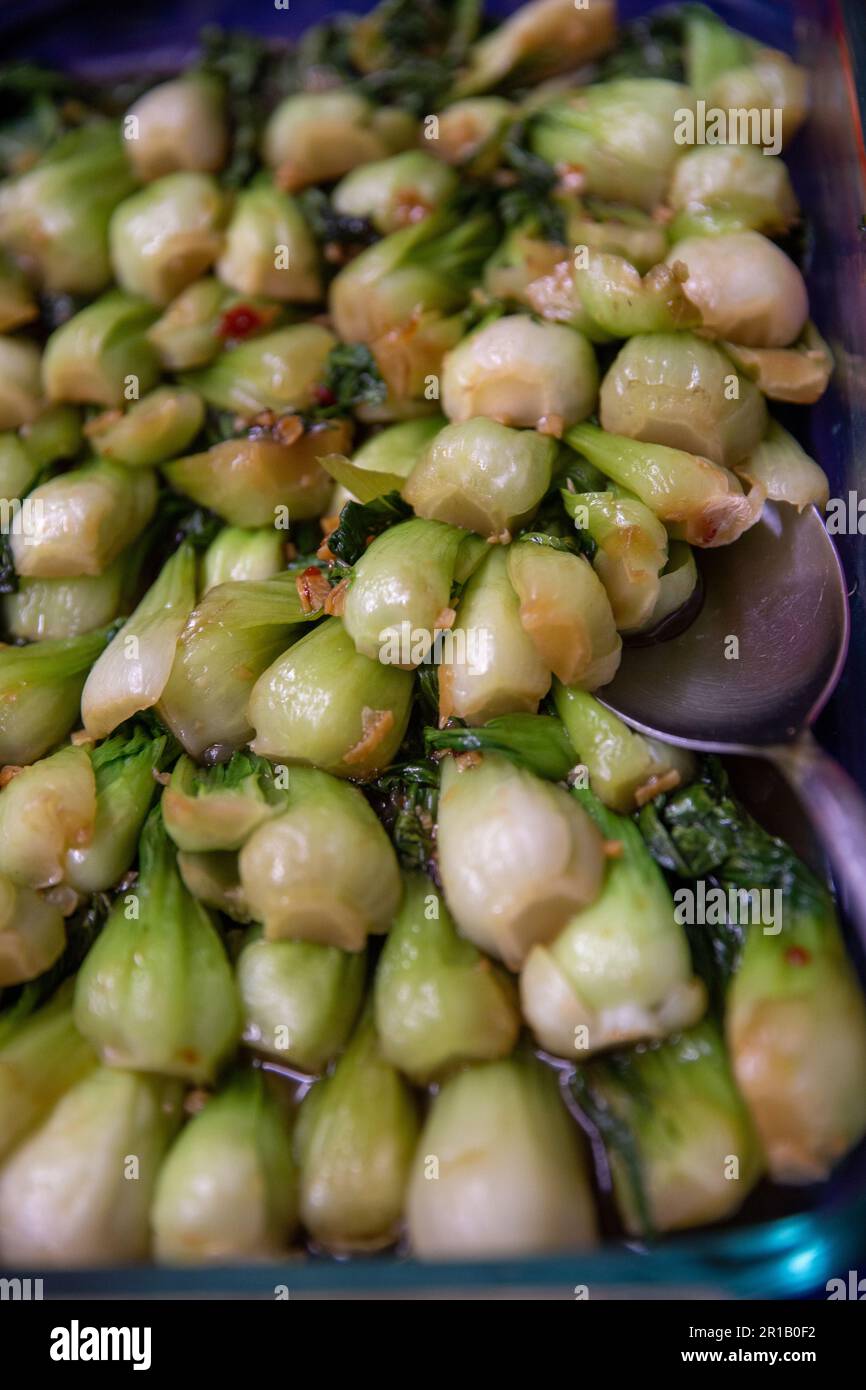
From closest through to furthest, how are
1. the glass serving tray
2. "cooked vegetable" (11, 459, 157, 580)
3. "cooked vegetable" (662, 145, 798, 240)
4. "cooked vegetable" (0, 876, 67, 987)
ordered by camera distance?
the glass serving tray
"cooked vegetable" (0, 876, 67, 987)
"cooked vegetable" (11, 459, 157, 580)
"cooked vegetable" (662, 145, 798, 240)

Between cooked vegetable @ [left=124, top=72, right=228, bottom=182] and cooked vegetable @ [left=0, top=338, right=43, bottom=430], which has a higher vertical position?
cooked vegetable @ [left=124, top=72, right=228, bottom=182]

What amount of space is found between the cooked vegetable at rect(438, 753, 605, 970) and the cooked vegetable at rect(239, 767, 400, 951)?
0.28 feet

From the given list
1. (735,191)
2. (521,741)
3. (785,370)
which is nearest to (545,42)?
(735,191)

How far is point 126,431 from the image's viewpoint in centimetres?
163

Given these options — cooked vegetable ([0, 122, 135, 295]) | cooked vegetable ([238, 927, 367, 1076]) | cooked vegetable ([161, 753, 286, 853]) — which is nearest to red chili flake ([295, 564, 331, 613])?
cooked vegetable ([161, 753, 286, 853])

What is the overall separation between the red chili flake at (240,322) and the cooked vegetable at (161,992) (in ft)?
3.32

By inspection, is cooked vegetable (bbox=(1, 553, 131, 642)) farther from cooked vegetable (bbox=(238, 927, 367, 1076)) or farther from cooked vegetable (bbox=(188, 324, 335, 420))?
cooked vegetable (bbox=(238, 927, 367, 1076))

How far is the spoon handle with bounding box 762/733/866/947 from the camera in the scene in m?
1.23

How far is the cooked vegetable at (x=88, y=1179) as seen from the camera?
103 centimetres

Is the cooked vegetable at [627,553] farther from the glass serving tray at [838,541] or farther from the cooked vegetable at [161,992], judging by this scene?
the cooked vegetable at [161,992]

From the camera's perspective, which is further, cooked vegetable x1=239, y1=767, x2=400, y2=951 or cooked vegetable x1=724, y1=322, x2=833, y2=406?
cooked vegetable x1=724, y1=322, x2=833, y2=406
